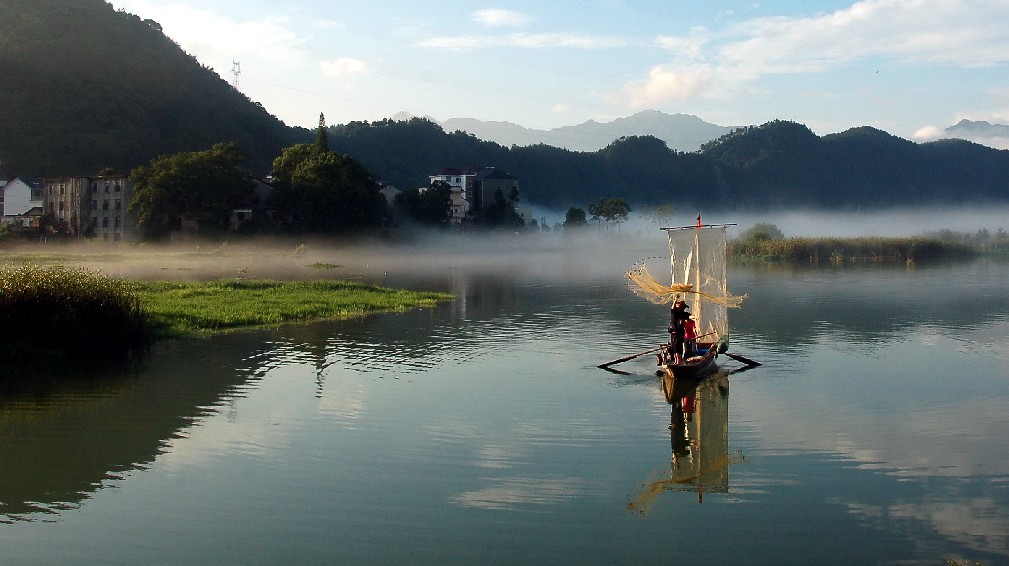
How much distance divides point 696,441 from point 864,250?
75337mm

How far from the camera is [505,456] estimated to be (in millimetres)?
15438

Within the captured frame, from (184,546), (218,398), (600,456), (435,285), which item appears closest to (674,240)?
(600,456)

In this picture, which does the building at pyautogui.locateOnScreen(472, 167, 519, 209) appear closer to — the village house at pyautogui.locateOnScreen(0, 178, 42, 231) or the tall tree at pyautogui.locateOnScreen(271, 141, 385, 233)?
the tall tree at pyautogui.locateOnScreen(271, 141, 385, 233)

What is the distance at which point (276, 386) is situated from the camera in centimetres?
2170

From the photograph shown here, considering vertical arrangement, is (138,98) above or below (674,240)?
above

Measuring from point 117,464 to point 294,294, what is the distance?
2556 centimetres

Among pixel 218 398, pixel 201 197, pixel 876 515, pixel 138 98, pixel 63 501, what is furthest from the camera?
pixel 138 98

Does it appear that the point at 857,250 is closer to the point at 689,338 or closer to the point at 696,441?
the point at 689,338

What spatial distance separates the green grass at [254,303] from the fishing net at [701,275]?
14539 mm

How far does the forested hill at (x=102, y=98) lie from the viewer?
337ft

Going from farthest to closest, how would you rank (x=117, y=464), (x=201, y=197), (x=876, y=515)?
(x=201, y=197)
(x=117, y=464)
(x=876, y=515)

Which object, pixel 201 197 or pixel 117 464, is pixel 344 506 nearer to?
pixel 117 464

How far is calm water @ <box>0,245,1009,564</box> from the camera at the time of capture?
11625 millimetres

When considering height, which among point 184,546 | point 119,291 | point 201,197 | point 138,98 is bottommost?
point 184,546
